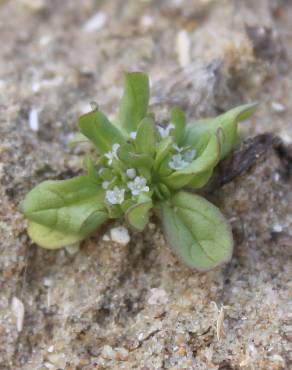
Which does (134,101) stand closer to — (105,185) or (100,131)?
(100,131)

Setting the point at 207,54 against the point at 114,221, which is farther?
the point at 207,54

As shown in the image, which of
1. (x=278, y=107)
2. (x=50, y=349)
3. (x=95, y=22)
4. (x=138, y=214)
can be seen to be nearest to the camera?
(x=138, y=214)

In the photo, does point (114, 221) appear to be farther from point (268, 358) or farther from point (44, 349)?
point (268, 358)

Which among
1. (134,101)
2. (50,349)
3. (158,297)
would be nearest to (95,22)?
(134,101)

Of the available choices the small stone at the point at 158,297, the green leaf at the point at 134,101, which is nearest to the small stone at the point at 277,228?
the small stone at the point at 158,297

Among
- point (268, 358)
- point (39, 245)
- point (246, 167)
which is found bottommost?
point (268, 358)

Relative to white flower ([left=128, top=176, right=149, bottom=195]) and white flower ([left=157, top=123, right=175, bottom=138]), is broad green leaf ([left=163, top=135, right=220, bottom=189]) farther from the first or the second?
white flower ([left=157, top=123, right=175, bottom=138])

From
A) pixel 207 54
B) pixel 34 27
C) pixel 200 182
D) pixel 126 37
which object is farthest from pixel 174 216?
pixel 34 27

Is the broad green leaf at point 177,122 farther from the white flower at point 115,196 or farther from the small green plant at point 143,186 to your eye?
the white flower at point 115,196
